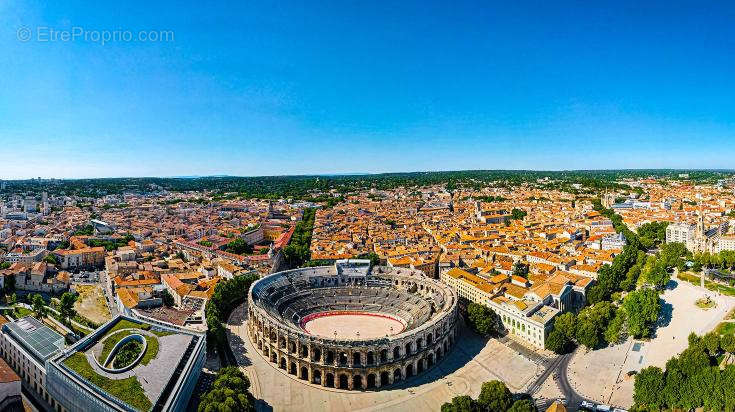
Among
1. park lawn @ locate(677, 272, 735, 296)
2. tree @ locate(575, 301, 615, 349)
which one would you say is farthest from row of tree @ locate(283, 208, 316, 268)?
park lawn @ locate(677, 272, 735, 296)

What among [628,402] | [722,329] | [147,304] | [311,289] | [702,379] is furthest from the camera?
[311,289]

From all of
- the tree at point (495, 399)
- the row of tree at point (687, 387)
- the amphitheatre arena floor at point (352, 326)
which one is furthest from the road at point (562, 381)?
the amphitheatre arena floor at point (352, 326)

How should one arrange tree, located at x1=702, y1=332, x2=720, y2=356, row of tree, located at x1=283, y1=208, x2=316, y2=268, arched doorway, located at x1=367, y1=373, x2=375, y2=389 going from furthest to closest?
row of tree, located at x1=283, y1=208, x2=316, y2=268 < tree, located at x1=702, y1=332, x2=720, y2=356 < arched doorway, located at x1=367, y1=373, x2=375, y2=389

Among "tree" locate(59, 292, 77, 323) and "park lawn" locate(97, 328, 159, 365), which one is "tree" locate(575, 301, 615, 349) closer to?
"park lawn" locate(97, 328, 159, 365)

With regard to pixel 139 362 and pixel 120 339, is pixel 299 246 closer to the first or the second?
pixel 120 339

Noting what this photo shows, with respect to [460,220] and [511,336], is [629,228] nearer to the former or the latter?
[460,220]

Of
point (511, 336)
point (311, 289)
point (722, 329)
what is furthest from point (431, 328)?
point (722, 329)

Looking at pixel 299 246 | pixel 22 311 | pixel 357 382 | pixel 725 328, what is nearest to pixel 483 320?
pixel 357 382
